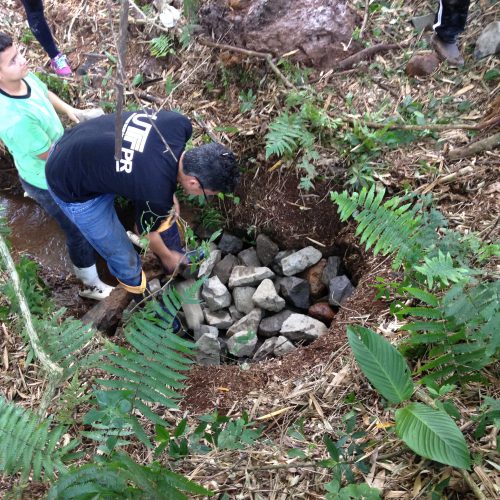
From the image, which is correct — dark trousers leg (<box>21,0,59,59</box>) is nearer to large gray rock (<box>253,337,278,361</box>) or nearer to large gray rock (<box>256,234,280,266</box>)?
large gray rock (<box>256,234,280,266</box>)

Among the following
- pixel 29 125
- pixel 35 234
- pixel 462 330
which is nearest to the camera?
pixel 462 330

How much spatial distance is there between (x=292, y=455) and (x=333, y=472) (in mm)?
190

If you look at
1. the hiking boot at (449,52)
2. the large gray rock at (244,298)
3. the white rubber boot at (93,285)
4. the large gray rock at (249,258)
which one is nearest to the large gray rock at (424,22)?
the hiking boot at (449,52)

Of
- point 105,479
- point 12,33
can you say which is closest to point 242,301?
point 105,479

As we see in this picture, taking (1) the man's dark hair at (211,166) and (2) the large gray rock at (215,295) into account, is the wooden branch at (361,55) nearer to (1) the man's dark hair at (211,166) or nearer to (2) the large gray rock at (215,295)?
(1) the man's dark hair at (211,166)

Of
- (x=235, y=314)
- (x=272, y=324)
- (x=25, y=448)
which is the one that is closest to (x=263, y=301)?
(x=272, y=324)

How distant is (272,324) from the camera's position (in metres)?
3.57

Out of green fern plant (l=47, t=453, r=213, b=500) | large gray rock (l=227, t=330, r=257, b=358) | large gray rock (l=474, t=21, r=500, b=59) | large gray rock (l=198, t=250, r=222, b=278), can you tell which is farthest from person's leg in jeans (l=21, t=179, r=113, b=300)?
large gray rock (l=474, t=21, r=500, b=59)

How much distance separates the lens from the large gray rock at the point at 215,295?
3742 mm

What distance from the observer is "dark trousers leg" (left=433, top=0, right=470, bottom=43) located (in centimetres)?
352

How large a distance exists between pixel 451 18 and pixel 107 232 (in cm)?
292

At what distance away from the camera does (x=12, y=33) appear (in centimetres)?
512

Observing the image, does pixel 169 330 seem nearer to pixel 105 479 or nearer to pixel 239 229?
pixel 105 479

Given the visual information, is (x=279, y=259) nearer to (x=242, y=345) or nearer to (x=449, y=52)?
(x=242, y=345)
